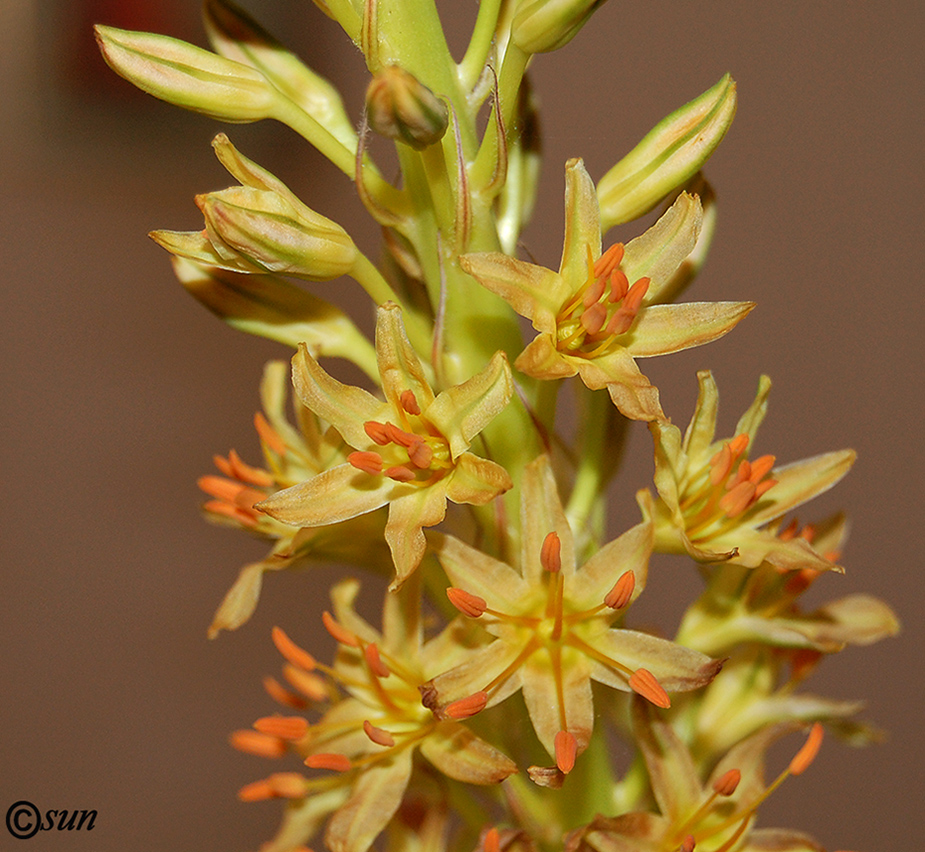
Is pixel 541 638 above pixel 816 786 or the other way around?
above

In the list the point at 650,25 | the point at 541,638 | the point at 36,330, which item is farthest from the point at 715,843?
the point at 36,330

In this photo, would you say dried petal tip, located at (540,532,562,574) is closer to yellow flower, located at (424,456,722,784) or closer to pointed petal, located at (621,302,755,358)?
yellow flower, located at (424,456,722,784)

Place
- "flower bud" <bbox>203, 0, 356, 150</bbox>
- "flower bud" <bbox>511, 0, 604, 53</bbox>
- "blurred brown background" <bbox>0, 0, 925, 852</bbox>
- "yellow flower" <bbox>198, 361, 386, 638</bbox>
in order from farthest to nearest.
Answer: "blurred brown background" <bbox>0, 0, 925, 852</bbox>, "flower bud" <bbox>203, 0, 356, 150</bbox>, "yellow flower" <bbox>198, 361, 386, 638</bbox>, "flower bud" <bbox>511, 0, 604, 53</bbox>

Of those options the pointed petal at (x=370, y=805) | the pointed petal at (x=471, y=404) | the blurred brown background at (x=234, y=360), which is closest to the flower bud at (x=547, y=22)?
the pointed petal at (x=471, y=404)

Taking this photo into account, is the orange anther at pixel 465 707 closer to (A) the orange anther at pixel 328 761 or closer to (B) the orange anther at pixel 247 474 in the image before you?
(A) the orange anther at pixel 328 761

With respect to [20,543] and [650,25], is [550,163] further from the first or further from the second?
[20,543]

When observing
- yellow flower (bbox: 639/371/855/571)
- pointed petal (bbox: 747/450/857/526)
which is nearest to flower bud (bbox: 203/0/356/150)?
yellow flower (bbox: 639/371/855/571)
